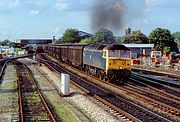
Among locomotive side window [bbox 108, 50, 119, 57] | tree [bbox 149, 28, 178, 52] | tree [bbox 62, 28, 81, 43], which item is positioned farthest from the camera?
tree [bbox 62, 28, 81, 43]

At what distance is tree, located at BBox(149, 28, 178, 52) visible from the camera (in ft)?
281

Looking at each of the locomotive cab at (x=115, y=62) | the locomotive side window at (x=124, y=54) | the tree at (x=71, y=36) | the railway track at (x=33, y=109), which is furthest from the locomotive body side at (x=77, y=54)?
the tree at (x=71, y=36)

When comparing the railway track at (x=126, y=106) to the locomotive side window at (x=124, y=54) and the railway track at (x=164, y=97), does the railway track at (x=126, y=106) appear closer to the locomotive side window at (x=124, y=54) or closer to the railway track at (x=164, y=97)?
the railway track at (x=164, y=97)

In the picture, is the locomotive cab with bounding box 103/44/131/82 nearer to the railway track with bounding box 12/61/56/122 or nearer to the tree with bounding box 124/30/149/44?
the railway track with bounding box 12/61/56/122

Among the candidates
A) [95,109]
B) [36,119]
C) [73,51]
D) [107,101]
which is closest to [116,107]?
[95,109]

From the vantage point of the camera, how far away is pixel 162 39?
86438mm

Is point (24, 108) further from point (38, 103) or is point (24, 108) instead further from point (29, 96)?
point (29, 96)

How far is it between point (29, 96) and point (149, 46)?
6770 centimetres

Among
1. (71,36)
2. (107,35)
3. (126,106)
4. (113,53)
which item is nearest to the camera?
(126,106)

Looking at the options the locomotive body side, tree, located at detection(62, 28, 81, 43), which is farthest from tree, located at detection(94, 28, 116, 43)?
tree, located at detection(62, 28, 81, 43)

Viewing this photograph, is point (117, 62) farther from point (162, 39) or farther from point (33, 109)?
point (162, 39)

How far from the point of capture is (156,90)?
2098cm

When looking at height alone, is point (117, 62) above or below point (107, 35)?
below

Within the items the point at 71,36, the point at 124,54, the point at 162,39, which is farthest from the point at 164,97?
the point at 71,36
